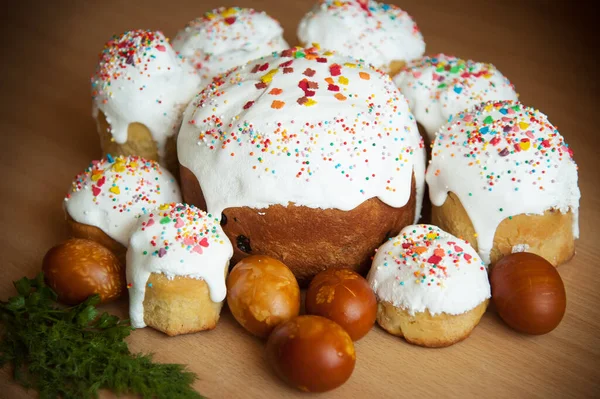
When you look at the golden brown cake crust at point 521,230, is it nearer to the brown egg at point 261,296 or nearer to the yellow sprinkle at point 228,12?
the brown egg at point 261,296

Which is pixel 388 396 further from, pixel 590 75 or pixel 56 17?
pixel 56 17

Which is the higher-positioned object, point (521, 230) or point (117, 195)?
point (117, 195)

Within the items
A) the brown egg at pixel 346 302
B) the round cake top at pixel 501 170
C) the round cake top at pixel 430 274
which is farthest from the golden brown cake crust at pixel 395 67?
the brown egg at pixel 346 302

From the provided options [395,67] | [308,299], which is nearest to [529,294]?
[308,299]

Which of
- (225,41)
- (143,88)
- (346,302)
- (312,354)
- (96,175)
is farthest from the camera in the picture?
(225,41)

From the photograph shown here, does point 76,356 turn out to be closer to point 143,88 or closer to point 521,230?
point 143,88

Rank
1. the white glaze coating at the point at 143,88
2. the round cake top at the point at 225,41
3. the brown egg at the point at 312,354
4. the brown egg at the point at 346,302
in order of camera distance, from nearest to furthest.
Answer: the brown egg at the point at 312,354 → the brown egg at the point at 346,302 → the white glaze coating at the point at 143,88 → the round cake top at the point at 225,41

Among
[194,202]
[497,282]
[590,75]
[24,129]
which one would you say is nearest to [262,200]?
[194,202]
